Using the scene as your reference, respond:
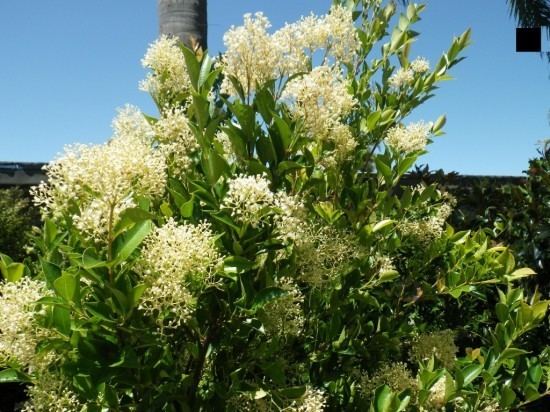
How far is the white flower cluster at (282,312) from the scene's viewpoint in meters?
1.60

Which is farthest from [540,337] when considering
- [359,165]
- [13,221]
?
[13,221]

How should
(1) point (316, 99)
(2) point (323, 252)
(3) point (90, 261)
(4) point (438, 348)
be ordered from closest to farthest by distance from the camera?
(3) point (90, 261), (1) point (316, 99), (2) point (323, 252), (4) point (438, 348)

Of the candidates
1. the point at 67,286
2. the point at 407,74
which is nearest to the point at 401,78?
the point at 407,74

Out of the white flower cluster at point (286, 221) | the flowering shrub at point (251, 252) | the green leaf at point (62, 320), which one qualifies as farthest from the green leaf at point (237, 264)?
the green leaf at point (62, 320)

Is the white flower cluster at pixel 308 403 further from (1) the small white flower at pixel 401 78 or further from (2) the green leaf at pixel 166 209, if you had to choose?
(1) the small white flower at pixel 401 78

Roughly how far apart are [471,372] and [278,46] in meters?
1.23

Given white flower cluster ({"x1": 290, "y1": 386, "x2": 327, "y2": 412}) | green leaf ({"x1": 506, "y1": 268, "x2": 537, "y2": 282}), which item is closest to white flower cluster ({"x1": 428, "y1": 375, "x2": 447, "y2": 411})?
white flower cluster ({"x1": 290, "y1": 386, "x2": 327, "y2": 412})

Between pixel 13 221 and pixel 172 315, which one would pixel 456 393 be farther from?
pixel 13 221

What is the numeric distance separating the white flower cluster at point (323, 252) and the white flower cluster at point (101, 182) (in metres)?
0.43

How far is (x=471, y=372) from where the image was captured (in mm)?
2021

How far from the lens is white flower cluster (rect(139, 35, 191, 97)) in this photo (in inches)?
72.4

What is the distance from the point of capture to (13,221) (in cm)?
632

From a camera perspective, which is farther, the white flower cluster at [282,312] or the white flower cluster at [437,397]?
the white flower cluster at [437,397]

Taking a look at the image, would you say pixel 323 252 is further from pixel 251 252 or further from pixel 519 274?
pixel 519 274
